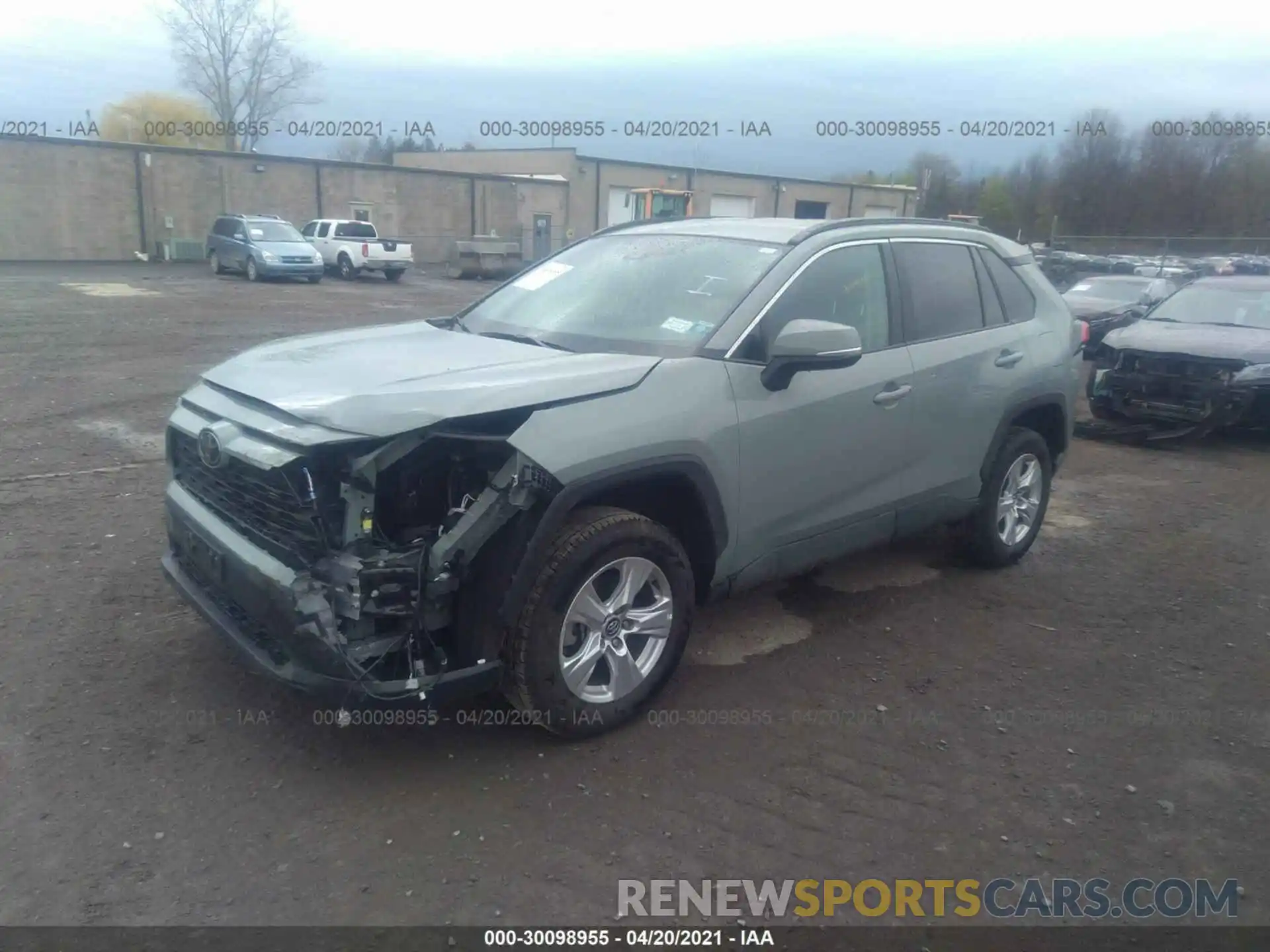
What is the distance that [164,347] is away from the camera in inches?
525

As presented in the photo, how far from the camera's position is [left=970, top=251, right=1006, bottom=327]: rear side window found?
17.4ft

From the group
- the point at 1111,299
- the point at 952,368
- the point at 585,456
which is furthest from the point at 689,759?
the point at 1111,299

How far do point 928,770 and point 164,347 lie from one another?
41.2ft

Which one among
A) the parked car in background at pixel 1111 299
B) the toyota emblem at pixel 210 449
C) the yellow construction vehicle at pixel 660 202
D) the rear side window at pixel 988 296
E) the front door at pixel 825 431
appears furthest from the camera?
the yellow construction vehicle at pixel 660 202

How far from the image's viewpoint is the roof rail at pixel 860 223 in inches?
176

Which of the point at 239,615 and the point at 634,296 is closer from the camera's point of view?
the point at 239,615

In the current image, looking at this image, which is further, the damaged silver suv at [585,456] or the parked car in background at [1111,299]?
the parked car in background at [1111,299]

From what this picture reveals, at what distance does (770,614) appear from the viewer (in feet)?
16.3

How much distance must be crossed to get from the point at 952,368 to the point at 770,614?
1.53m

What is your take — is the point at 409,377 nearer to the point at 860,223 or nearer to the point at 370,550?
the point at 370,550

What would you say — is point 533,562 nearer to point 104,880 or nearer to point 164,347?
point 104,880

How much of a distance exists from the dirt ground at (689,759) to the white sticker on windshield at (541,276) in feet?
6.11

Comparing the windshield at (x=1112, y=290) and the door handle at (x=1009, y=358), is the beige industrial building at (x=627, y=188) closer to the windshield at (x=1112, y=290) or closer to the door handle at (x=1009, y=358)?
the windshield at (x=1112, y=290)

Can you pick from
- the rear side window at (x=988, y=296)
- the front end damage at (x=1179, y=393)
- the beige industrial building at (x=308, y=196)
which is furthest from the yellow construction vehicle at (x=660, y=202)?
the rear side window at (x=988, y=296)
